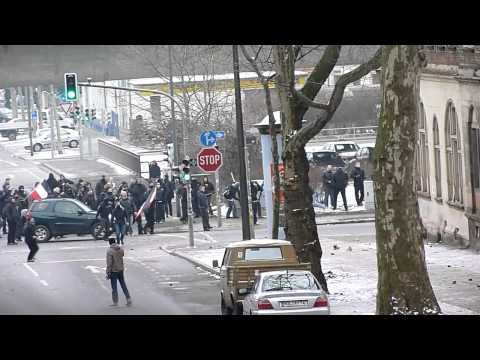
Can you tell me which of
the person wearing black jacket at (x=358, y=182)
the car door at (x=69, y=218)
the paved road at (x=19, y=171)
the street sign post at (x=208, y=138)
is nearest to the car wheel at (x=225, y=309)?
the street sign post at (x=208, y=138)

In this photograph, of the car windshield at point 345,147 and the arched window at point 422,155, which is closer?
the arched window at point 422,155

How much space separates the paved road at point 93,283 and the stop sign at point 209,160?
302 centimetres

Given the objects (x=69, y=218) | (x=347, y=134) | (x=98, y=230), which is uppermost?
(x=347, y=134)

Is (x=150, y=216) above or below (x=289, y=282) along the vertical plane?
above

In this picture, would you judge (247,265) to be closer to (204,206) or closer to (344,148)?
(204,206)

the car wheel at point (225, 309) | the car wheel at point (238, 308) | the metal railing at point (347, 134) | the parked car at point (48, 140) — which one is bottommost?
the car wheel at point (225, 309)

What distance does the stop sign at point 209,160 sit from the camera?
35.7 meters

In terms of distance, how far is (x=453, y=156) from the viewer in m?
33.9

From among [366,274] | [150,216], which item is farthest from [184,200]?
[366,274]

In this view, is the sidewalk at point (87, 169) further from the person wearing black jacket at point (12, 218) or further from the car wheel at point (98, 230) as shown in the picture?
the person wearing black jacket at point (12, 218)

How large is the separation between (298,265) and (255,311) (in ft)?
Result: 8.46

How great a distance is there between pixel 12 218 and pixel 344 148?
2883 centimetres

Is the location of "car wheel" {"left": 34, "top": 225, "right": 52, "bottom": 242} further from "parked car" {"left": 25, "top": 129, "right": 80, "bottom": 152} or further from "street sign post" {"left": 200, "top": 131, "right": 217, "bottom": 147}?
"parked car" {"left": 25, "top": 129, "right": 80, "bottom": 152}
